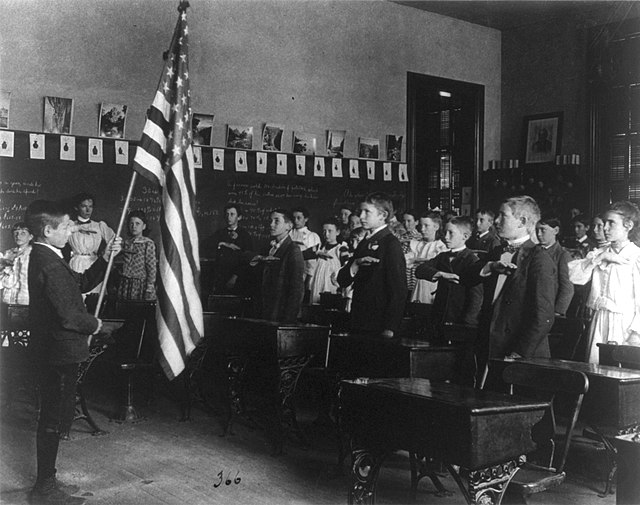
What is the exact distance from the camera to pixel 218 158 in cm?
965

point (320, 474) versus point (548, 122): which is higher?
point (548, 122)

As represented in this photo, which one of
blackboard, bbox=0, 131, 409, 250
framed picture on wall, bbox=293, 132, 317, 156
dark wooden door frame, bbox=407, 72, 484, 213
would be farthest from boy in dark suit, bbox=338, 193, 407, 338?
dark wooden door frame, bbox=407, 72, 484, 213

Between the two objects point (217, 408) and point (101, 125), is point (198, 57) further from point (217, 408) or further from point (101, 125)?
point (217, 408)

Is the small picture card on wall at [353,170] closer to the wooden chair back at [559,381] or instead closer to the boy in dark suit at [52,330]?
the boy in dark suit at [52,330]

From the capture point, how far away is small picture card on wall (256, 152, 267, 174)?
32.8ft

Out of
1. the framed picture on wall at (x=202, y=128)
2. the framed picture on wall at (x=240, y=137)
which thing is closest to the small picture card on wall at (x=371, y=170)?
the framed picture on wall at (x=240, y=137)

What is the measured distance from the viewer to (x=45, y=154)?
333 inches

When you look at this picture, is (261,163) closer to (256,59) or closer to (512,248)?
(256,59)

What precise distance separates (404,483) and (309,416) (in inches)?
68.9

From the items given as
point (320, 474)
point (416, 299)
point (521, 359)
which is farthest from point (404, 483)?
point (416, 299)

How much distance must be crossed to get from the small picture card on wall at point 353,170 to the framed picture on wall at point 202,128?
2.27 metres

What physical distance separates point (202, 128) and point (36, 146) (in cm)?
213

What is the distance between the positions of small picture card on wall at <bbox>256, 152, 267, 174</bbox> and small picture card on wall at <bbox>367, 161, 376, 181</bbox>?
1.77 meters

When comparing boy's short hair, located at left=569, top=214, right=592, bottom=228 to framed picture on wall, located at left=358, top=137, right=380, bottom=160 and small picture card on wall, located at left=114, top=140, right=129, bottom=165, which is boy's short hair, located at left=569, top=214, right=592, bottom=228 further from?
small picture card on wall, located at left=114, top=140, right=129, bottom=165
